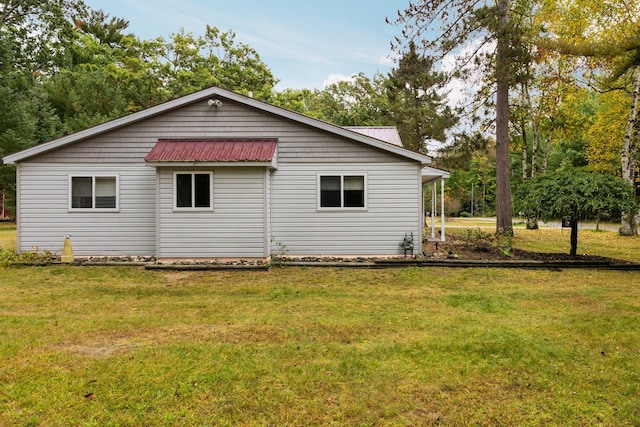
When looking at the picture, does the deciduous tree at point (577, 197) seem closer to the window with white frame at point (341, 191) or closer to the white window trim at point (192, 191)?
the window with white frame at point (341, 191)

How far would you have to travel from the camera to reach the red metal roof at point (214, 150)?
388 inches

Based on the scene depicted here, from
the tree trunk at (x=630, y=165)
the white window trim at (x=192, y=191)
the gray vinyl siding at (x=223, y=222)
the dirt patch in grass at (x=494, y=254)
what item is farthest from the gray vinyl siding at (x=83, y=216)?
the tree trunk at (x=630, y=165)

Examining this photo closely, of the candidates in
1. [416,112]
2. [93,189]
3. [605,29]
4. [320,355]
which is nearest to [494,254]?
[320,355]

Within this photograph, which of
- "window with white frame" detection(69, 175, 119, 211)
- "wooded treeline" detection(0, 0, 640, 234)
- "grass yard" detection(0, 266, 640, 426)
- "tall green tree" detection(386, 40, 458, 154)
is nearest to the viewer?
Answer: "grass yard" detection(0, 266, 640, 426)

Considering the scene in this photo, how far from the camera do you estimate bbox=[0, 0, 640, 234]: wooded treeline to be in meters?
13.7

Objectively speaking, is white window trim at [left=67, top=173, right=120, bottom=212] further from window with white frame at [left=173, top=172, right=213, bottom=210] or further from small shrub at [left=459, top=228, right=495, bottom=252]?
small shrub at [left=459, top=228, right=495, bottom=252]

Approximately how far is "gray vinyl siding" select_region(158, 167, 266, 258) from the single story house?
2.12ft

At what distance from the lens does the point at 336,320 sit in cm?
530

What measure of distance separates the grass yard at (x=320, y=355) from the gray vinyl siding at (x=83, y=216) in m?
3.76

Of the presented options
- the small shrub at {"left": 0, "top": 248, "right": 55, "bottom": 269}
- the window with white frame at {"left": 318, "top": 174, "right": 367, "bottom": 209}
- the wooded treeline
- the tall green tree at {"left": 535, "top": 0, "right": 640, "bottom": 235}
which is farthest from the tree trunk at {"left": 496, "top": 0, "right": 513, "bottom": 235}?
the small shrub at {"left": 0, "top": 248, "right": 55, "bottom": 269}

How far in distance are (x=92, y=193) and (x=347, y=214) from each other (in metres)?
7.18

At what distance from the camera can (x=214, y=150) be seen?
1032 centimetres

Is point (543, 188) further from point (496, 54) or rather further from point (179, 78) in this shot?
point (179, 78)

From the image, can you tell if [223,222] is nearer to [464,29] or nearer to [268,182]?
[268,182]
